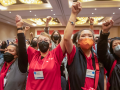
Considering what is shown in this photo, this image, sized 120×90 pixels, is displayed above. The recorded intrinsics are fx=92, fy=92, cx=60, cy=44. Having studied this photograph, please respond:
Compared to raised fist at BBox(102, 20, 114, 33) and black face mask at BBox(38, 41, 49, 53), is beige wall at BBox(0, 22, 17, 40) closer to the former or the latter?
black face mask at BBox(38, 41, 49, 53)

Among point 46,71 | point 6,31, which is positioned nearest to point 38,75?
point 46,71

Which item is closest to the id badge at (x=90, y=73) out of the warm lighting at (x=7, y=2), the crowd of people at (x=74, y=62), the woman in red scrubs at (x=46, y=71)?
the crowd of people at (x=74, y=62)

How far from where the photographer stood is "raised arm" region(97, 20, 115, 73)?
101cm

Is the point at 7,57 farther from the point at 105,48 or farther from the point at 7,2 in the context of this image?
the point at 7,2

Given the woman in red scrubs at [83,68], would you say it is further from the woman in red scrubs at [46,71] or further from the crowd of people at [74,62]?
the woman in red scrubs at [46,71]

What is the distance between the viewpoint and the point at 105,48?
1084mm

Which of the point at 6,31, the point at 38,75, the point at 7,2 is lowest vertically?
the point at 38,75

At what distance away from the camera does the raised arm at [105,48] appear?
1012 mm

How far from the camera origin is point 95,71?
110cm

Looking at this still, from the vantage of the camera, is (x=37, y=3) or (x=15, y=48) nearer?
(x=15, y=48)

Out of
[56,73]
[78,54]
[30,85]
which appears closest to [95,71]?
[78,54]

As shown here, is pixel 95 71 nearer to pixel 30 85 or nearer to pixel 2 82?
pixel 30 85

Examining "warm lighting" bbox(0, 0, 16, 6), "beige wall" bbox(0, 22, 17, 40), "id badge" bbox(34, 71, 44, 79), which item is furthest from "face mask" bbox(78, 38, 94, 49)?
"beige wall" bbox(0, 22, 17, 40)

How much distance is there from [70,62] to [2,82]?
109 cm
